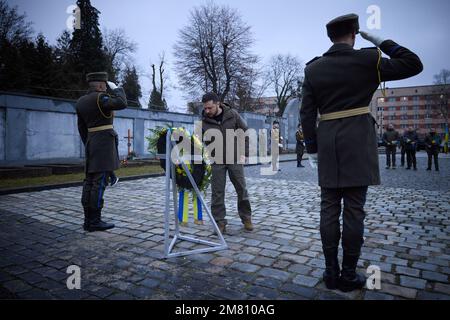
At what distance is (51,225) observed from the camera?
16.3 ft

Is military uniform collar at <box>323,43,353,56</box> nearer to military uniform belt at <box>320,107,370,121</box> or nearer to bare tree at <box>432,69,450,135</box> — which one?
military uniform belt at <box>320,107,370,121</box>

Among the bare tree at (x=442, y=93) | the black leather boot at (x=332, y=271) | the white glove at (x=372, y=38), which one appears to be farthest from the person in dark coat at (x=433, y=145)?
the bare tree at (x=442, y=93)

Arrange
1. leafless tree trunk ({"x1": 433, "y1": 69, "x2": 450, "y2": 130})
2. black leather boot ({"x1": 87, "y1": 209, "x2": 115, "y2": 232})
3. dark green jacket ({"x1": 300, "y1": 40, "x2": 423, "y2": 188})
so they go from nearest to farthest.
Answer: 1. dark green jacket ({"x1": 300, "y1": 40, "x2": 423, "y2": 188})
2. black leather boot ({"x1": 87, "y1": 209, "x2": 115, "y2": 232})
3. leafless tree trunk ({"x1": 433, "y1": 69, "x2": 450, "y2": 130})

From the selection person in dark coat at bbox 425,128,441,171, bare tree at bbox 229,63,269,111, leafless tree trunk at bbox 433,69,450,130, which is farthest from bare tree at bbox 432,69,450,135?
person in dark coat at bbox 425,128,441,171

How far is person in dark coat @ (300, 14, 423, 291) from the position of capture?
2.68m

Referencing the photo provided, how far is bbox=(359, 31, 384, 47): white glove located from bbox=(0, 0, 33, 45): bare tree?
4070 cm

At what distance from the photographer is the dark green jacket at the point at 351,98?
2.65 metres

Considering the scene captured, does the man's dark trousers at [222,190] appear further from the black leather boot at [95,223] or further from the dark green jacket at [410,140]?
the dark green jacket at [410,140]

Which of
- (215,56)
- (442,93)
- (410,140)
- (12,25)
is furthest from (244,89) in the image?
(442,93)

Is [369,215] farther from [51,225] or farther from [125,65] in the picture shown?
[125,65]

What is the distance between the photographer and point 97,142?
4.84 meters

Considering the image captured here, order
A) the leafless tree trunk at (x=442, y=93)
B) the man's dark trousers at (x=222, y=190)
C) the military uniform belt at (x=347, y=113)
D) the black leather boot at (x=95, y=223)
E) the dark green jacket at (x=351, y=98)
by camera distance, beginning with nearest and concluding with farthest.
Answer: the dark green jacket at (x=351, y=98) → the military uniform belt at (x=347, y=113) → the man's dark trousers at (x=222, y=190) → the black leather boot at (x=95, y=223) → the leafless tree trunk at (x=442, y=93)

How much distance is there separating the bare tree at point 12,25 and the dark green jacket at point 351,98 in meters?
40.7

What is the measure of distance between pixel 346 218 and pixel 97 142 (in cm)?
382
